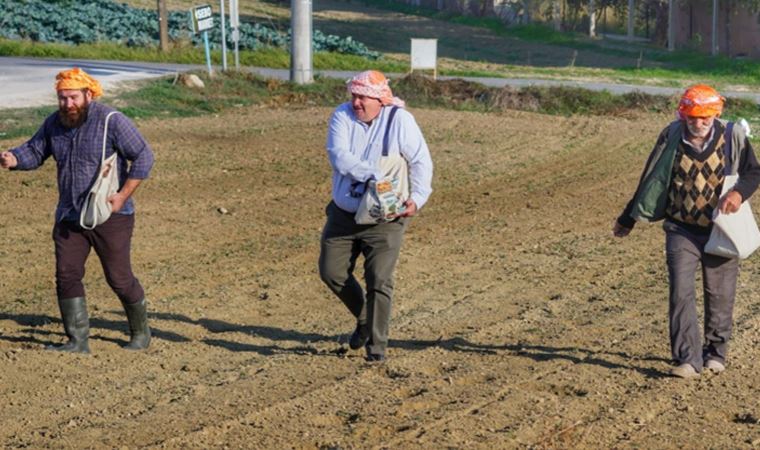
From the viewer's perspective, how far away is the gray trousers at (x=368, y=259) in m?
8.55

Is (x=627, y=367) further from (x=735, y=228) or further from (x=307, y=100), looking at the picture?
(x=307, y=100)

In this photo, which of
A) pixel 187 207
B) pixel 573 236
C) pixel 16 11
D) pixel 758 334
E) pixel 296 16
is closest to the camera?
pixel 758 334

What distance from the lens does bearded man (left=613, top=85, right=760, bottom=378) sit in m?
8.12

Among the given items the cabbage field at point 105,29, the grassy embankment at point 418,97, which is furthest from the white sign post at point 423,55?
the cabbage field at point 105,29

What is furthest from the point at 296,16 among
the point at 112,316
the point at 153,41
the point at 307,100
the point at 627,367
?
the point at 627,367

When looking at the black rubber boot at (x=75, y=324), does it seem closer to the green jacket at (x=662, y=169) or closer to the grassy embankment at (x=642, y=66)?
the green jacket at (x=662, y=169)

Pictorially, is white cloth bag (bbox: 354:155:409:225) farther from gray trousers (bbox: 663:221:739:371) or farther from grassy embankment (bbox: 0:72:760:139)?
grassy embankment (bbox: 0:72:760:139)

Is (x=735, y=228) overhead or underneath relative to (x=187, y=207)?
overhead

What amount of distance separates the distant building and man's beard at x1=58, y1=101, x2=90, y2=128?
36952mm

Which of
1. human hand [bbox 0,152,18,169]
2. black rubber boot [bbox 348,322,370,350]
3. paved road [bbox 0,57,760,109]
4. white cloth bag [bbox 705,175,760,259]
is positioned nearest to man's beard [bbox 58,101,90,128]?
human hand [bbox 0,152,18,169]

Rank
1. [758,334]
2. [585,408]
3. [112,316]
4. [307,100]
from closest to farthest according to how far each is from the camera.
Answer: [585,408] < [758,334] < [112,316] < [307,100]

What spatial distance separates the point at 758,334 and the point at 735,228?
165cm

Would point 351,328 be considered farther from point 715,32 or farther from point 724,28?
point 724,28

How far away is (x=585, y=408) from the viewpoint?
25.5 feet
